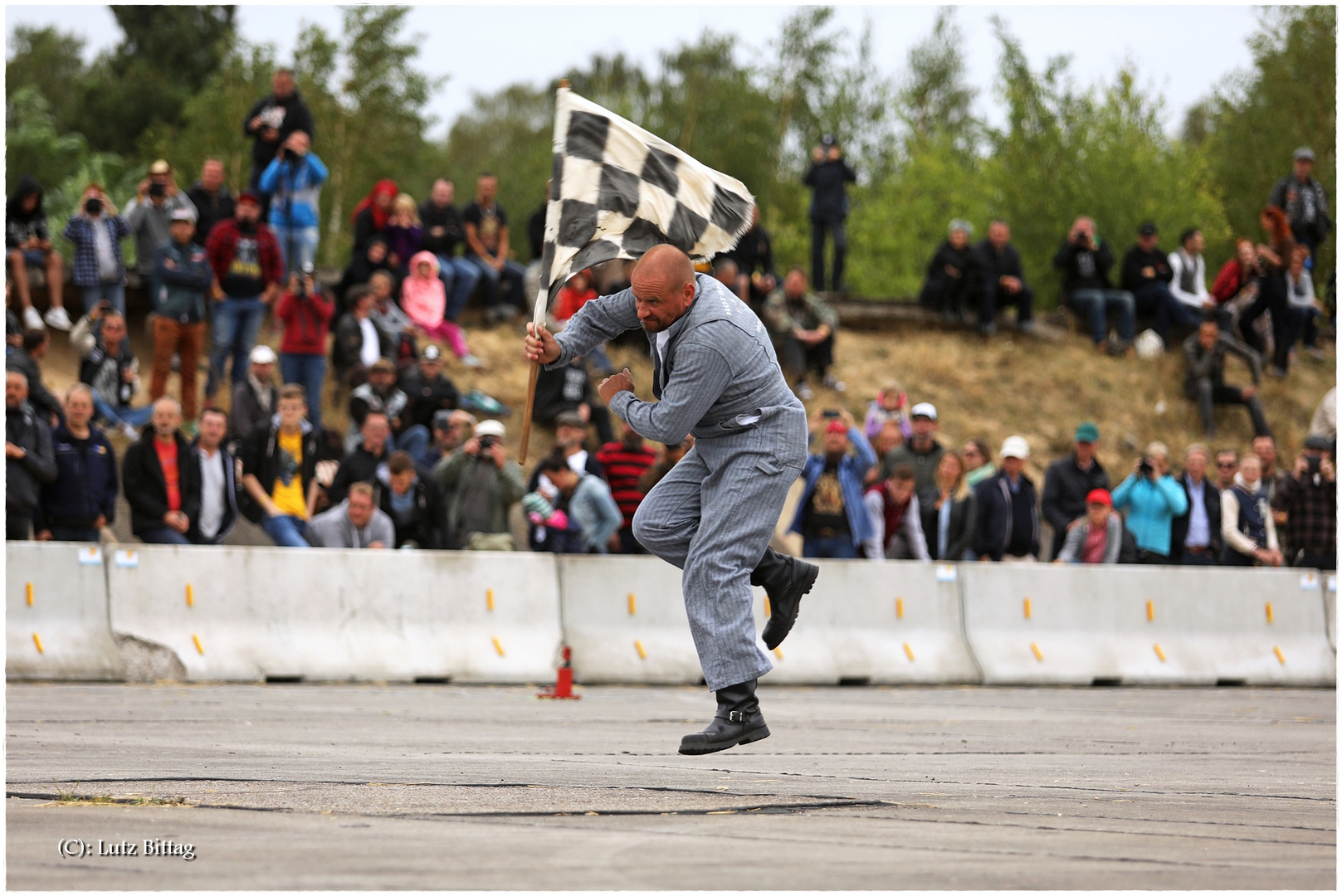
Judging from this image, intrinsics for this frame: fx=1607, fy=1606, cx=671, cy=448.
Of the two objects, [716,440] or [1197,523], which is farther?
[1197,523]

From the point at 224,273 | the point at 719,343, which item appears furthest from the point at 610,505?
the point at 719,343

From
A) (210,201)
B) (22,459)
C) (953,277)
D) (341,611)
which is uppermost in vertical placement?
(210,201)

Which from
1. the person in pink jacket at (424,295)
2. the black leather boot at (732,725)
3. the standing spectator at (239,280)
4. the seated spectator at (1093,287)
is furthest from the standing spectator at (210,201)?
the black leather boot at (732,725)

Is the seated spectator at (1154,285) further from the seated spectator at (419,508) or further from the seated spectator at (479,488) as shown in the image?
the seated spectator at (419,508)

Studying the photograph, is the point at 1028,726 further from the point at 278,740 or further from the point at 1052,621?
the point at 1052,621

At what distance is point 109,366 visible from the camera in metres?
15.6

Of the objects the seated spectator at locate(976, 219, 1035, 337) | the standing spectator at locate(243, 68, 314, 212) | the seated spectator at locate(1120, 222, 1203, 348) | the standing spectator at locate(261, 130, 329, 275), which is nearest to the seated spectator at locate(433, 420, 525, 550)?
the standing spectator at locate(261, 130, 329, 275)

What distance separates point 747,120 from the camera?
5228 centimetres

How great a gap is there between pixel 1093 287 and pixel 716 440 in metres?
18.9

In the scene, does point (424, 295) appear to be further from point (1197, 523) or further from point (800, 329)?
point (1197, 523)

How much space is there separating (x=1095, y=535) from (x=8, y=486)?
9615mm

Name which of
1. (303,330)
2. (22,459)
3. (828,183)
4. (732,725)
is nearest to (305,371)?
(303,330)

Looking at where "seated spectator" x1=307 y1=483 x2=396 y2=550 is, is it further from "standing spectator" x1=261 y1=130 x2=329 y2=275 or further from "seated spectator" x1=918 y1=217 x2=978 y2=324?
"seated spectator" x1=918 y1=217 x2=978 y2=324

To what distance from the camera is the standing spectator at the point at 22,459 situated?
39.5ft
